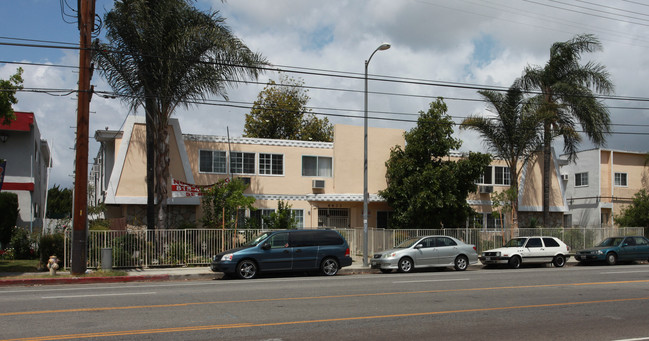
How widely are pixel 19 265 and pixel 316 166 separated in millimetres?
14223

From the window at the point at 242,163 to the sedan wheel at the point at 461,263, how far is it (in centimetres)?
1110

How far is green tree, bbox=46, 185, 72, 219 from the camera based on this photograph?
6488 cm

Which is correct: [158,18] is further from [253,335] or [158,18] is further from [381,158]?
[253,335]

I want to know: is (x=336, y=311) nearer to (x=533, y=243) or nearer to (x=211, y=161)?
(x=533, y=243)

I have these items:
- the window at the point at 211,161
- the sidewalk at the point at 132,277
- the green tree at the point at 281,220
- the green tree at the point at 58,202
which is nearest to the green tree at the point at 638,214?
the sidewalk at the point at 132,277

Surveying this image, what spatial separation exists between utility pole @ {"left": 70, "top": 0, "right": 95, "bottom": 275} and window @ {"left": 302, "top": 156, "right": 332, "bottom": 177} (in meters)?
12.5

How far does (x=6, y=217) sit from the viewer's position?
25125 mm

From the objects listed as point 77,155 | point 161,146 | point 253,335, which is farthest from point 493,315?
point 161,146

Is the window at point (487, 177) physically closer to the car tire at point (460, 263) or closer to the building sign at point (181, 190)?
the car tire at point (460, 263)

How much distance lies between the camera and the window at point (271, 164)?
27.9 m

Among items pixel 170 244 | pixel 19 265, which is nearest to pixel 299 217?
pixel 170 244

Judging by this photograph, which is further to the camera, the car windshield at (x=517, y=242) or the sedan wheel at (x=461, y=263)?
the car windshield at (x=517, y=242)

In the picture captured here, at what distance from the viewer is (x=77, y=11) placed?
18.6 m

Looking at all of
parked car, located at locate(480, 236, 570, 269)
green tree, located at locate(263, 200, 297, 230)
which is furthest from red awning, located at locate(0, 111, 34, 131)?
parked car, located at locate(480, 236, 570, 269)
